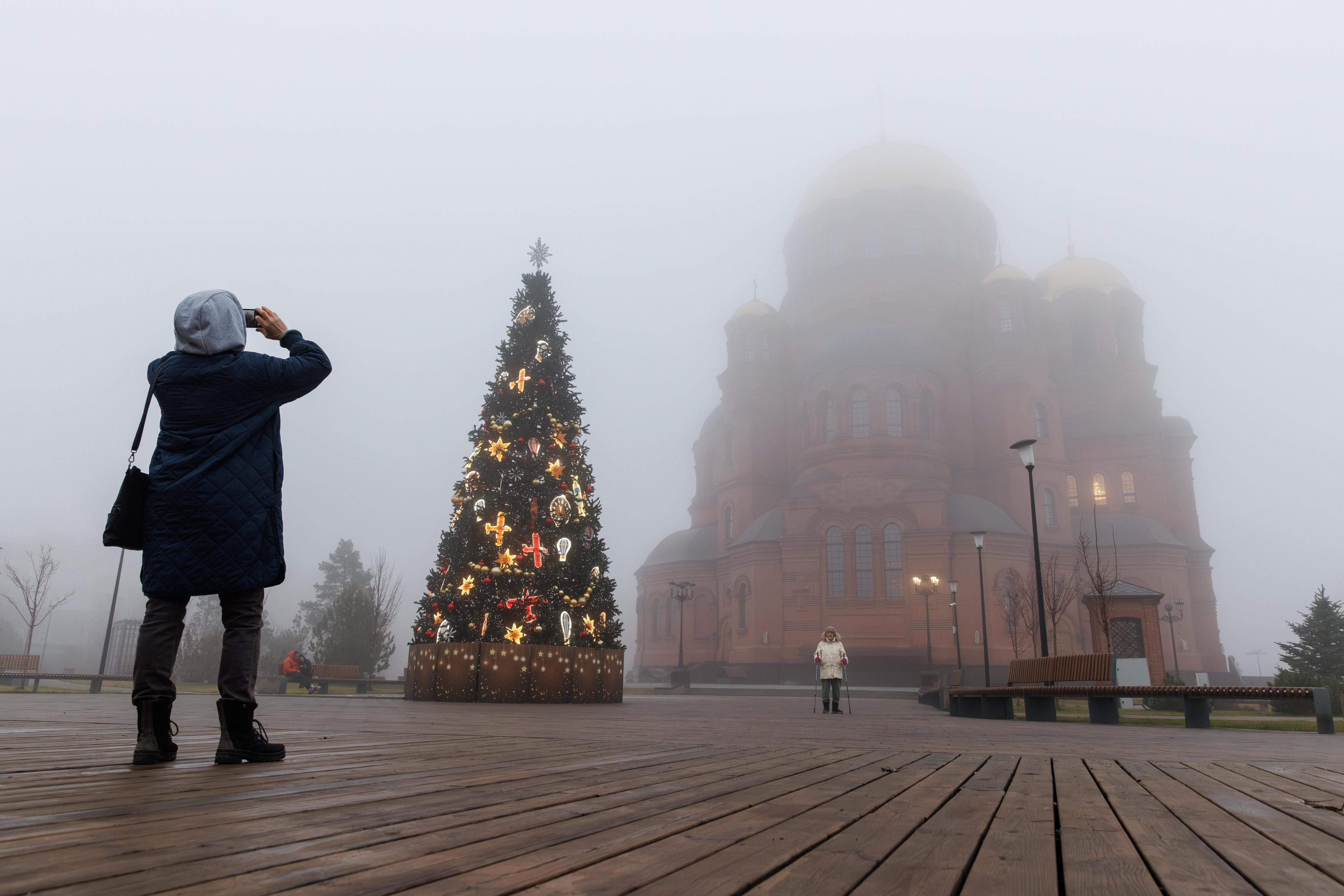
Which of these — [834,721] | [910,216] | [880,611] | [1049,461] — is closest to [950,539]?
[880,611]

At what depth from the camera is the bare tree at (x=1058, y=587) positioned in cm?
3762

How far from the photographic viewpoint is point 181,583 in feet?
12.1

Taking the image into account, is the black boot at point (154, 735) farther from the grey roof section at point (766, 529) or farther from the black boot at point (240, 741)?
the grey roof section at point (766, 529)

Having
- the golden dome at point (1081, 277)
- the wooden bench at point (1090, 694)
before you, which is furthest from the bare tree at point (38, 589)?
the golden dome at point (1081, 277)

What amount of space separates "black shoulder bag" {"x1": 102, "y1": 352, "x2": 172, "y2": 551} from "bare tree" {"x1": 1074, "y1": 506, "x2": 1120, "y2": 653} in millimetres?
24468

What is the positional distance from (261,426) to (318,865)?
2797 mm

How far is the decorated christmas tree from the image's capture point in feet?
52.5

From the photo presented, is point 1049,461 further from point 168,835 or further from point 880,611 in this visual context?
point 168,835

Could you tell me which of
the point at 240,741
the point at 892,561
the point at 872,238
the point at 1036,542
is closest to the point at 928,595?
the point at 892,561

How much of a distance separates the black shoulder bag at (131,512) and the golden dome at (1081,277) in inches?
2180

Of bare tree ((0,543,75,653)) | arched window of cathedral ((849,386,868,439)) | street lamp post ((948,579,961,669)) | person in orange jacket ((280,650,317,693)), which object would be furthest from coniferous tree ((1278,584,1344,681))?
bare tree ((0,543,75,653))

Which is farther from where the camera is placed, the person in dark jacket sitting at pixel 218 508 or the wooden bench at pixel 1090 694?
the wooden bench at pixel 1090 694

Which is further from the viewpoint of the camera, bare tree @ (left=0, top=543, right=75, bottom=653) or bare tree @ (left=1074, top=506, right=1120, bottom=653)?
bare tree @ (left=0, top=543, right=75, bottom=653)

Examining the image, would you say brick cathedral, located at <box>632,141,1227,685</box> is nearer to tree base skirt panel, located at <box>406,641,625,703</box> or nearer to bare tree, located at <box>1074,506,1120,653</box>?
bare tree, located at <box>1074,506,1120,653</box>
